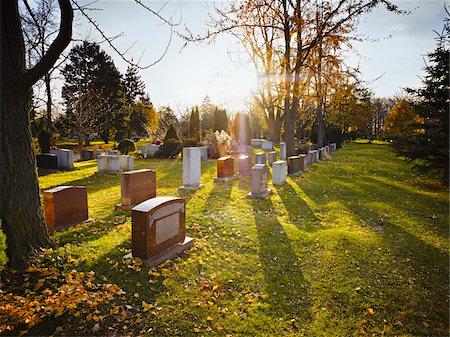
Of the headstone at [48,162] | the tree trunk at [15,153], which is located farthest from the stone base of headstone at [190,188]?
the headstone at [48,162]

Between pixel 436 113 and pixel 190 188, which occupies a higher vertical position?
pixel 436 113

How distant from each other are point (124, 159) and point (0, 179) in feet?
37.4

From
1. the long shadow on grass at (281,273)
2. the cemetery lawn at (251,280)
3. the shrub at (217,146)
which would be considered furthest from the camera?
the shrub at (217,146)

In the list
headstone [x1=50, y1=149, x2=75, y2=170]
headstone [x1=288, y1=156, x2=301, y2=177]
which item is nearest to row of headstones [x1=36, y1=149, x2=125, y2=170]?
headstone [x1=50, y1=149, x2=75, y2=170]

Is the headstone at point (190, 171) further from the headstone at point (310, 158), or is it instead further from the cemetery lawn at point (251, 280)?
the headstone at point (310, 158)

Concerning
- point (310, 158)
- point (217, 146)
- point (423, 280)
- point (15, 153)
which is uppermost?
point (217, 146)

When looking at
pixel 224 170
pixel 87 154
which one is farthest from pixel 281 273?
pixel 87 154

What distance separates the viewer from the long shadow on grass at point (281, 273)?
4211 mm

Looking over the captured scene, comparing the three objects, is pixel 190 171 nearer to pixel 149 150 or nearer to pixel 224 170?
pixel 224 170

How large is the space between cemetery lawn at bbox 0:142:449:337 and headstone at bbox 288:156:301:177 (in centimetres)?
616

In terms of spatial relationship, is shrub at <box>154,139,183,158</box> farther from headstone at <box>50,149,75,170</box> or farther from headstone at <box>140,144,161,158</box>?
headstone at <box>50,149,75,170</box>

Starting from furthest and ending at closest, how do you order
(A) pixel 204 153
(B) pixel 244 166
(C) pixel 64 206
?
1. (A) pixel 204 153
2. (B) pixel 244 166
3. (C) pixel 64 206

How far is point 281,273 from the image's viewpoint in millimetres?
5086

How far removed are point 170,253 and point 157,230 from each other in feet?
1.69
